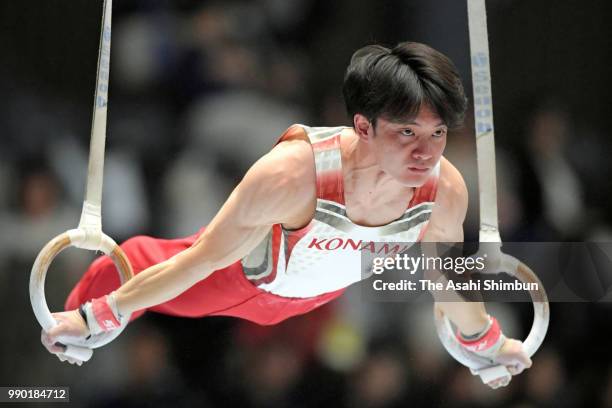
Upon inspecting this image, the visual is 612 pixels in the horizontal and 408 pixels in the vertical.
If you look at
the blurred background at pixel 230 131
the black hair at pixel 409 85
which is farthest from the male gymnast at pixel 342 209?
the blurred background at pixel 230 131

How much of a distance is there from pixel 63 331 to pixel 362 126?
99cm

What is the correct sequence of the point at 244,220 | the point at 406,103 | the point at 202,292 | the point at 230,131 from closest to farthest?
the point at 406,103 < the point at 244,220 < the point at 202,292 < the point at 230,131

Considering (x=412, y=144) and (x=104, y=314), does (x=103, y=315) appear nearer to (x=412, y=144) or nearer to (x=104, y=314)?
(x=104, y=314)

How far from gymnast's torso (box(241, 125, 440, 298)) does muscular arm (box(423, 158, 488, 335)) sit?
0.03 metres

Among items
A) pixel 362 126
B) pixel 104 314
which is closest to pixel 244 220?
pixel 362 126

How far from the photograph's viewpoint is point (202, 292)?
2715mm

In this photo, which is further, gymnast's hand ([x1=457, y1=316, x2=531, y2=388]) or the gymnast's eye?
gymnast's hand ([x1=457, y1=316, x2=531, y2=388])

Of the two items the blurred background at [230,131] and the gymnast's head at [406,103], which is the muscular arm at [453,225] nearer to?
the gymnast's head at [406,103]

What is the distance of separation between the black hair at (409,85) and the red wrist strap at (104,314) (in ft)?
2.92

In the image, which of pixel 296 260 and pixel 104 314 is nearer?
pixel 104 314

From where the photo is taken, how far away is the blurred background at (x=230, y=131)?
10.1ft

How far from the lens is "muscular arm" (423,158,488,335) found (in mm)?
2430

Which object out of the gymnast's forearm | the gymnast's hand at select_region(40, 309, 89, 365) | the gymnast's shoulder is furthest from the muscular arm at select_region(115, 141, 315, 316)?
the gymnast's shoulder

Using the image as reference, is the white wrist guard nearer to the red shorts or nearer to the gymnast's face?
the red shorts
